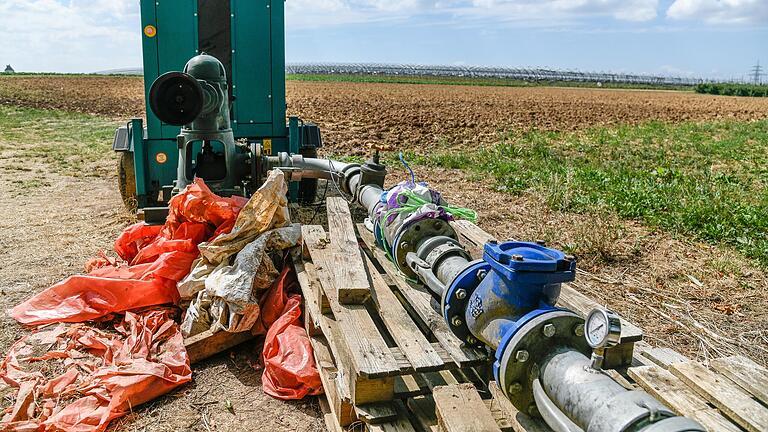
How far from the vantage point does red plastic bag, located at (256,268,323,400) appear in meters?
3.29

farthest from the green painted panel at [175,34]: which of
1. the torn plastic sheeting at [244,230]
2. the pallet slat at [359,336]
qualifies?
the pallet slat at [359,336]

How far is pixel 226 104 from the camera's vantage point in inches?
200

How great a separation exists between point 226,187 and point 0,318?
1884 millimetres

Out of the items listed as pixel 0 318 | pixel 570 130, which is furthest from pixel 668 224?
pixel 570 130

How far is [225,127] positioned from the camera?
5.09 metres

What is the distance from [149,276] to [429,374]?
2.23 meters

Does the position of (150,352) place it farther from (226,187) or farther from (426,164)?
(426,164)

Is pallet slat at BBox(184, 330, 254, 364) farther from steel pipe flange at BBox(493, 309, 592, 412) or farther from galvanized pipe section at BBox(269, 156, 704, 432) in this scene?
steel pipe flange at BBox(493, 309, 592, 412)

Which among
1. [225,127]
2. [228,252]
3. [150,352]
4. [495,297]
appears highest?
[225,127]

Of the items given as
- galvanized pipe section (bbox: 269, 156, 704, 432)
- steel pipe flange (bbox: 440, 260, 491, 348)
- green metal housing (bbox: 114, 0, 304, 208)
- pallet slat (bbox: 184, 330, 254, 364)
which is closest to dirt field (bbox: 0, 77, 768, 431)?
pallet slat (bbox: 184, 330, 254, 364)

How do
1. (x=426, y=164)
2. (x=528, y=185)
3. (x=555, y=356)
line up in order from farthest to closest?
(x=426, y=164), (x=528, y=185), (x=555, y=356)

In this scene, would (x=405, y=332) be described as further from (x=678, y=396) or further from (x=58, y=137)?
(x=58, y=137)

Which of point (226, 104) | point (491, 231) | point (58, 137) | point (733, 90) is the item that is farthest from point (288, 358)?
point (733, 90)

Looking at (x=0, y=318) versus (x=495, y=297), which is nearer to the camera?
(x=495, y=297)
